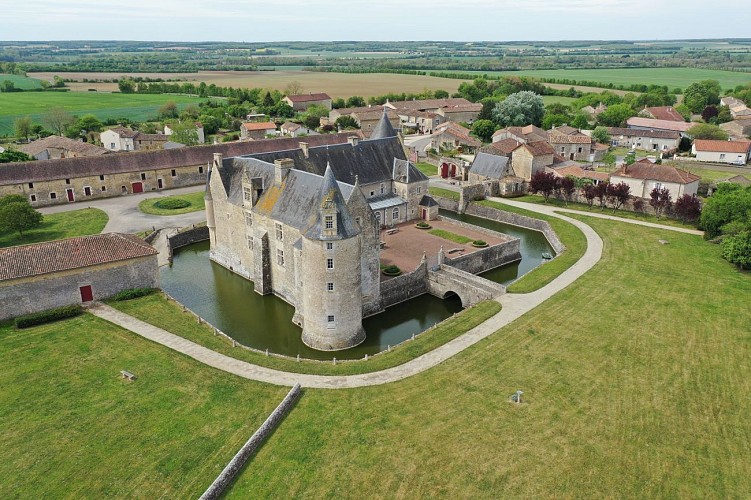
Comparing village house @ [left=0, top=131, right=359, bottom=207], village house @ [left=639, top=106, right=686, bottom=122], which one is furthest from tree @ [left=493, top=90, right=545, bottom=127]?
village house @ [left=0, top=131, right=359, bottom=207]

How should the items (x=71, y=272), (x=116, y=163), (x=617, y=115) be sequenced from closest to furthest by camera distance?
1. (x=71, y=272)
2. (x=116, y=163)
3. (x=617, y=115)

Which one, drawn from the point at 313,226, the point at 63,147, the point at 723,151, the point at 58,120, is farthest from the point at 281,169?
the point at 58,120

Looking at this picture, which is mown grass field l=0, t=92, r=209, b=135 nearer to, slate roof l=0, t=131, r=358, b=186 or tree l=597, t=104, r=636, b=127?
slate roof l=0, t=131, r=358, b=186

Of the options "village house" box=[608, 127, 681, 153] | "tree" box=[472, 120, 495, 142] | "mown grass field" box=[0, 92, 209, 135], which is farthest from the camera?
"mown grass field" box=[0, 92, 209, 135]

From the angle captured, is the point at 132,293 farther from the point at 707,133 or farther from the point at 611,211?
the point at 707,133

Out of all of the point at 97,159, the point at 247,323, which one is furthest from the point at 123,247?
the point at 97,159

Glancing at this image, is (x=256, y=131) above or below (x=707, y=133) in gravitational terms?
above

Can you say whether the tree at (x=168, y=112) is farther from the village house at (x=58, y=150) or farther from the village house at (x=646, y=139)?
the village house at (x=646, y=139)
